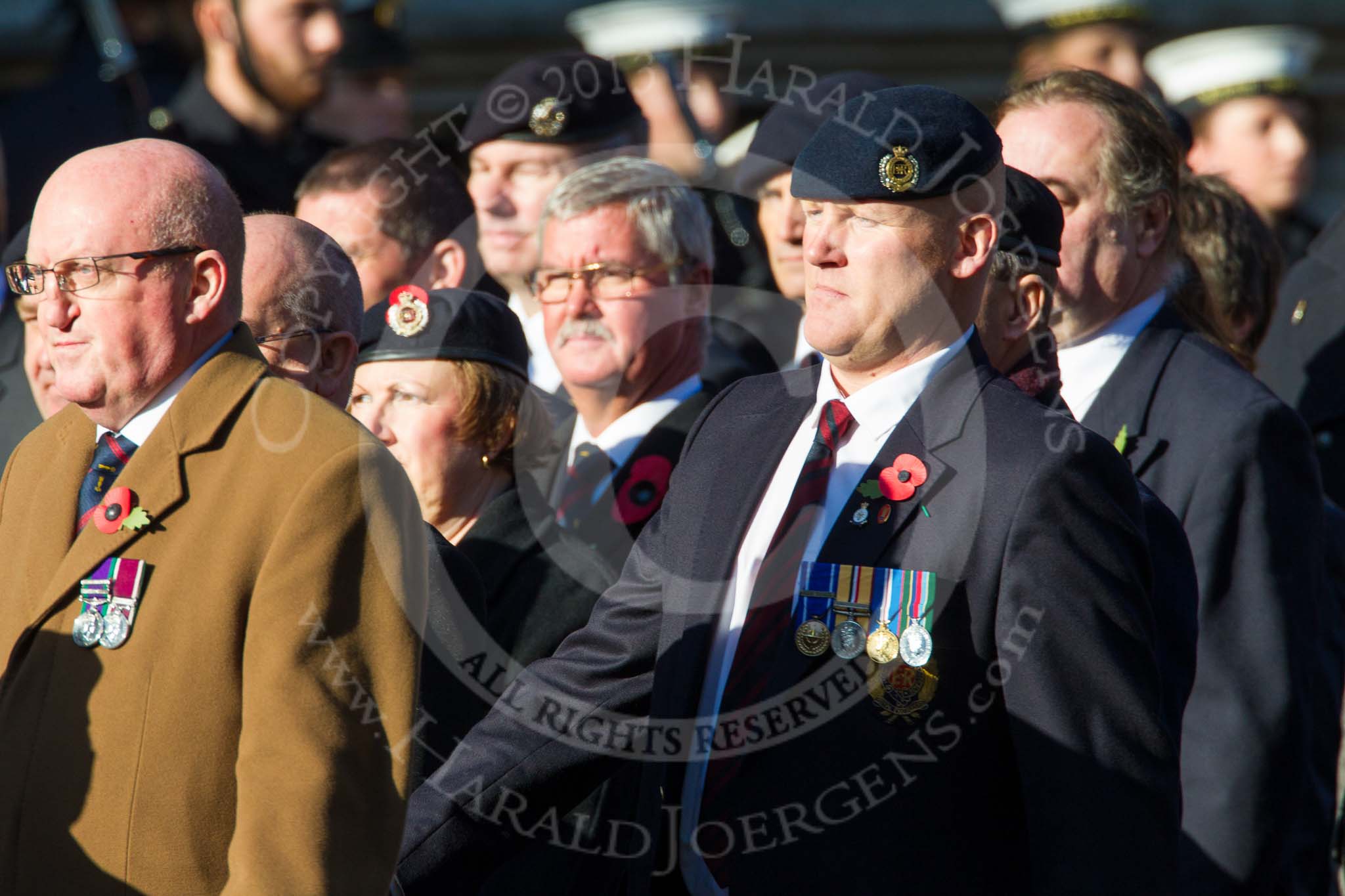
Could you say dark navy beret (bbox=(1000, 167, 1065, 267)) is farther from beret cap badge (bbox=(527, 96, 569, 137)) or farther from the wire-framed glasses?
beret cap badge (bbox=(527, 96, 569, 137))

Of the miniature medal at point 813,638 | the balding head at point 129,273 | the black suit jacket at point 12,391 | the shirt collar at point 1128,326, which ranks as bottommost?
the black suit jacket at point 12,391

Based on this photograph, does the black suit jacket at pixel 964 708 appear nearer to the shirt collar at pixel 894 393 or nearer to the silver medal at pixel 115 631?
the shirt collar at pixel 894 393

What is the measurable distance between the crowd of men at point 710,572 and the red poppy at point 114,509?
15 millimetres

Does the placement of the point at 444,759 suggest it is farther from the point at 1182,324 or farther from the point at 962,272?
the point at 1182,324

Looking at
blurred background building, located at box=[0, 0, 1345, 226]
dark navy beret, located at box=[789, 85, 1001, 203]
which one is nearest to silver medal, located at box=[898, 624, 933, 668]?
dark navy beret, located at box=[789, 85, 1001, 203]

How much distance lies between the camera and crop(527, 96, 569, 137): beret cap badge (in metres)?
5.40

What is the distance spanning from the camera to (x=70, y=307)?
280 centimetres

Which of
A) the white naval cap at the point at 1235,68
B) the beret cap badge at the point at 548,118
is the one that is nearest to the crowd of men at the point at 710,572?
the beret cap badge at the point at 548,118

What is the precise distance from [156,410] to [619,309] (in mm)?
1883

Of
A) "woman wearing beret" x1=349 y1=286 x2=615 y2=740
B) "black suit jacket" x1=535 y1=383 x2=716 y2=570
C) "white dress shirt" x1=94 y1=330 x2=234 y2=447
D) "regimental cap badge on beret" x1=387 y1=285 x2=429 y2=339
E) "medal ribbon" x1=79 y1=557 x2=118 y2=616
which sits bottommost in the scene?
"black suit jacket" x1=535 y1=383 x2=716 y2=570

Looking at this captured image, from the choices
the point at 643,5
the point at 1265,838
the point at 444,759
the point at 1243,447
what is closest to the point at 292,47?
→ the point at 643,5

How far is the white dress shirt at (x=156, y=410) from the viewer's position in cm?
285

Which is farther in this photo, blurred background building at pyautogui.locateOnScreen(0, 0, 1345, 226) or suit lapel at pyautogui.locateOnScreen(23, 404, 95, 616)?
blurred background building at pyautogui.locateOnScreen(0, 0, 1345, 226)

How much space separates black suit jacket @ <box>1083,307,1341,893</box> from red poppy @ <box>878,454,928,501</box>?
1.13 m
